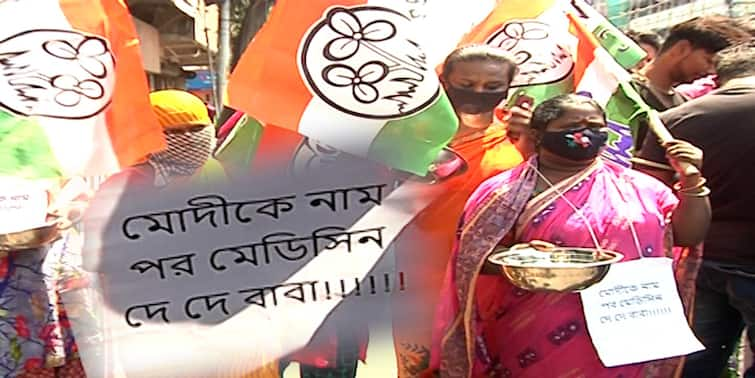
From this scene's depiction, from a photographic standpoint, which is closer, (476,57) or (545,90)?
(476,57)

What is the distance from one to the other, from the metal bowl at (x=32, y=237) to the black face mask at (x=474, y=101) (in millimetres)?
1135

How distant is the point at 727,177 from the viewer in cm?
282

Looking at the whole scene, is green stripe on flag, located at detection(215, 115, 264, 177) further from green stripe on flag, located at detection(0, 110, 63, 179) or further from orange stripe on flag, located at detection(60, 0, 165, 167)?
green stripe on flag, located at detection(0, 110, 63, 179)

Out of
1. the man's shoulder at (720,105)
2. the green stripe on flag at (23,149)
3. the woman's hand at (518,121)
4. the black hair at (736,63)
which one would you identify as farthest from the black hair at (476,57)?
the green stripe on flag at (23,149)

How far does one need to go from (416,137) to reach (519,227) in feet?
1.16

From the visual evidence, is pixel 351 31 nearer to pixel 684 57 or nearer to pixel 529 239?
pixel 529 239

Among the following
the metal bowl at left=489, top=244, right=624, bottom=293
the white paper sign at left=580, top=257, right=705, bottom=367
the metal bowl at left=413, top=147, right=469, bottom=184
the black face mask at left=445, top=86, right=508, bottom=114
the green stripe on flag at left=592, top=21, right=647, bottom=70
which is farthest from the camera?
the green stripe on flag at left=592, top=21, right=647, bottom=70

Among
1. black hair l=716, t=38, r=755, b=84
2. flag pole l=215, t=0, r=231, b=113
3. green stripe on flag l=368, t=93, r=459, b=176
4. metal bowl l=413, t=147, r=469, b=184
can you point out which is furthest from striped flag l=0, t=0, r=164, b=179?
flag pole l=215, t=0, r=231, b=113

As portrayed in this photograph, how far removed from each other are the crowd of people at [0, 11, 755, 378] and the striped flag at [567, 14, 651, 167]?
0.32ft

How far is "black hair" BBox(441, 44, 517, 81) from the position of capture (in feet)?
8.26

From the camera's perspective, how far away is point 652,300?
82.8 inches

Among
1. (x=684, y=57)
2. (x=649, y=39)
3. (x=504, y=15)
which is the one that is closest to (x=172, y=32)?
(x=649, y=39)

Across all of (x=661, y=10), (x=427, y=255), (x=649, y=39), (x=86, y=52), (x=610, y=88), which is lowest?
(x=661, y=10)

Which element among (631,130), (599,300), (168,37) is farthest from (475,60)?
(168,37)
